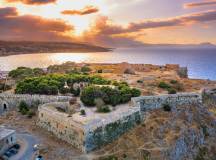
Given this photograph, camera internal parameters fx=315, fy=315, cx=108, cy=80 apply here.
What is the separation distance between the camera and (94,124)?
119 feet

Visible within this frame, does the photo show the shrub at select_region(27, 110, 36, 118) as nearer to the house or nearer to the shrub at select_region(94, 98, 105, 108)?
the house

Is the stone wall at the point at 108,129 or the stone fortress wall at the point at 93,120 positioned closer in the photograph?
the stone wall at the point at 108,129

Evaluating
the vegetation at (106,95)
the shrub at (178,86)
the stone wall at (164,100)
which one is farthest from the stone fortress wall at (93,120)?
the shrub at (178,86)

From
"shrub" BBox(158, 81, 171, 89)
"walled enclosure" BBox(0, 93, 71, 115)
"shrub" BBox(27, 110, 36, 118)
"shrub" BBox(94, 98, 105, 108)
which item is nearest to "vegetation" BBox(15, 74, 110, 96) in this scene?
"walled enclosure" BBox(0, 93, 71, 115)

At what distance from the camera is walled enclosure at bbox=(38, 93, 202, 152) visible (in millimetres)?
36000

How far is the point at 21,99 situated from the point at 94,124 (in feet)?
63.8

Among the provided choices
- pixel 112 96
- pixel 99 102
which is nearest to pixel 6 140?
pixel 99 102

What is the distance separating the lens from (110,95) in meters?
45.8

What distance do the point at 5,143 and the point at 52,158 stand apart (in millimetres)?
5808

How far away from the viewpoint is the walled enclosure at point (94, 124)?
118 feet

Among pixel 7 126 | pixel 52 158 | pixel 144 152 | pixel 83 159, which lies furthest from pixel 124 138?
pixel 7 126

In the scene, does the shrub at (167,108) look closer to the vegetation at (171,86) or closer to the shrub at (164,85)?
the vegetation at (171,86)

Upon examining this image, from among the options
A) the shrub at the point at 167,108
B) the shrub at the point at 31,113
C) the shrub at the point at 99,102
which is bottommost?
the shrub at the point at 31,113

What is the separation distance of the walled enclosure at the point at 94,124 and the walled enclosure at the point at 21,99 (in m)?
4.35
